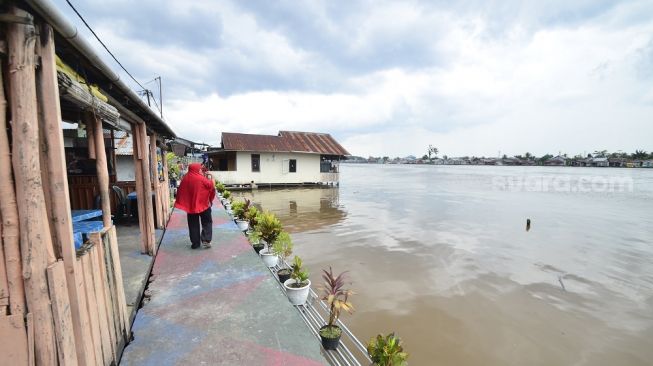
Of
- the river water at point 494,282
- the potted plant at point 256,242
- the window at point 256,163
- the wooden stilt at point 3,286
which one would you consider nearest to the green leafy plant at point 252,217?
the potted plant at point 256,242

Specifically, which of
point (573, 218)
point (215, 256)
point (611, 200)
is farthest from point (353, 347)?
point (611, 200)

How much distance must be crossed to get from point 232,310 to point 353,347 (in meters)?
1.90

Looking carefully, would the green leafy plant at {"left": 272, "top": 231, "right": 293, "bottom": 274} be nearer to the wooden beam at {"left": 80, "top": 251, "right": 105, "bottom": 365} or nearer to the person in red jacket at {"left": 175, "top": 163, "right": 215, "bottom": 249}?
the person in red jacket at {"left": 175, "top": 163, "right": 215, "bottom": 249}

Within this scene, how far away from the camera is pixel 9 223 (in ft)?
5.11

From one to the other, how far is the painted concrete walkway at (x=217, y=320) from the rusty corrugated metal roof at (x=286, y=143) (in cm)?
1734

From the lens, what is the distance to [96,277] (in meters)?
2.20

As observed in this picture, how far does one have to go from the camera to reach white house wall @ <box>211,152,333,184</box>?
843 inches

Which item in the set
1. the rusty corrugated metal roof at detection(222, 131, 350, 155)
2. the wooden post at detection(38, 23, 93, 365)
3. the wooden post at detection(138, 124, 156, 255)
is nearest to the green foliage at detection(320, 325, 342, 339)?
the wooden post at detection(38, 23, 93, 365)

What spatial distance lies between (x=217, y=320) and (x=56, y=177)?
2.00m

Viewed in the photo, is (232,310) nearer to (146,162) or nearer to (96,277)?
(96,277)

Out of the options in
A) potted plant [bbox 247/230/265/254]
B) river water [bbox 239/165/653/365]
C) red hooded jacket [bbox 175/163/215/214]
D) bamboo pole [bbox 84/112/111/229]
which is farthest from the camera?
potted plant [bbox 247/230/265/254]

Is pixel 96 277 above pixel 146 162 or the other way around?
the other way around

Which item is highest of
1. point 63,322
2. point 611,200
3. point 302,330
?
point 63,322

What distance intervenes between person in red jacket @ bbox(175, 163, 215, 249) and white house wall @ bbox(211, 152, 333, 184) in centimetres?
1596
